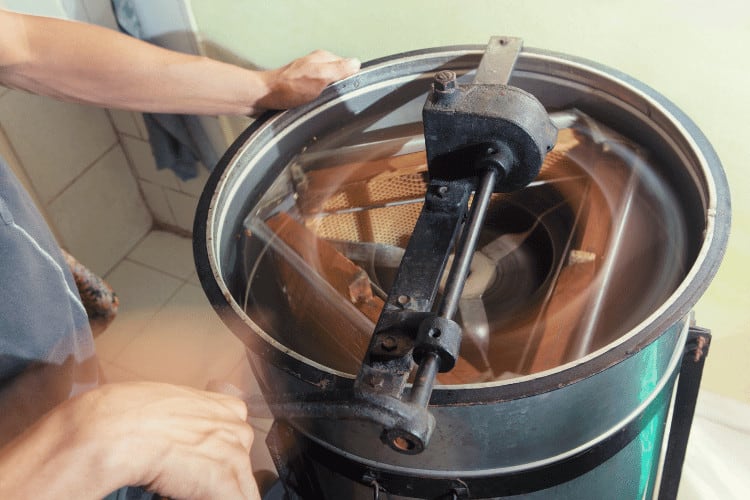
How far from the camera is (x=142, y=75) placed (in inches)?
46.0

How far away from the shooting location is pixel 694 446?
5.59 ft

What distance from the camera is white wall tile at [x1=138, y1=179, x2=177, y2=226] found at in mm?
2420

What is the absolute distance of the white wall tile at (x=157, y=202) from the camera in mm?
2420

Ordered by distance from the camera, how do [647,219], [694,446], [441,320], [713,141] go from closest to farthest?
[441,320] → [647,219] → [713,141] → [694,446]

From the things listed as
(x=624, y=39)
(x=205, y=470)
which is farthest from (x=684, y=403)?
(x=205, y=470)

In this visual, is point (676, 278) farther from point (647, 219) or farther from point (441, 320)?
point (441, 320)

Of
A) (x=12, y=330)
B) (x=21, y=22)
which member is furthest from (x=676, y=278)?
(x=21, y=22)

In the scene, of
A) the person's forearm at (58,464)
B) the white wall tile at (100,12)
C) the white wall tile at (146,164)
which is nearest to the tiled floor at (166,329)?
the white wall tile at (146,164)

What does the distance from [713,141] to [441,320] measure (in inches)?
33.5

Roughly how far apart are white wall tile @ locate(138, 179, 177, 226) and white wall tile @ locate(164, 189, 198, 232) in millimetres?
23

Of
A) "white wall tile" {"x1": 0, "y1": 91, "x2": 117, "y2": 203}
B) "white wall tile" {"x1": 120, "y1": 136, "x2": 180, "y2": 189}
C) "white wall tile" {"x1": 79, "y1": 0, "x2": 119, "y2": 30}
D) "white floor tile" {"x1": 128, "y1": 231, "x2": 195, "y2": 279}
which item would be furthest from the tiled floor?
"white wall tile" {"x1": 79, "y1": 0, "x2": 119, "y2": 30}

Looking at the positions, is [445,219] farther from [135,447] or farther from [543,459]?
[135,447]

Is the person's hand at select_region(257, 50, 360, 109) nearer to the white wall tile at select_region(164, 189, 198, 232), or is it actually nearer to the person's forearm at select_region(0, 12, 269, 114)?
the person's forearm at select_region(0, 12, 269, 114)

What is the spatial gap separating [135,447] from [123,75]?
66 cm
